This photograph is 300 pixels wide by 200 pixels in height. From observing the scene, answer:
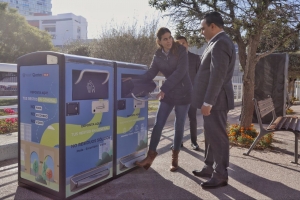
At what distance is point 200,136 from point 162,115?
8.59 feet

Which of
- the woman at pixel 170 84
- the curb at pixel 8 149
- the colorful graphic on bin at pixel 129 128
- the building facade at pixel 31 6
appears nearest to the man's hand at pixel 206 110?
the woman at pixel 170 84

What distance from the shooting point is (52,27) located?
99.2 m

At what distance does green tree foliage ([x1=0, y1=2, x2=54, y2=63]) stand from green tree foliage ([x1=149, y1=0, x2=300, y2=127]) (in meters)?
22.3

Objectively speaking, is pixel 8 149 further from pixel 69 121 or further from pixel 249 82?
pixel 249 82

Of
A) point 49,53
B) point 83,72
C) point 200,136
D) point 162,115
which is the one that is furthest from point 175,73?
point 200,136

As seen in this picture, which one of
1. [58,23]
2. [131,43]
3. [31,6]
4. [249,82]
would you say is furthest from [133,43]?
[31,6]

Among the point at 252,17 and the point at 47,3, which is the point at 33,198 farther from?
the point at 47,3

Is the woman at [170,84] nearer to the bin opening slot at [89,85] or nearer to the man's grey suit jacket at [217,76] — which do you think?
the man's grey suit jacket at [217,76]

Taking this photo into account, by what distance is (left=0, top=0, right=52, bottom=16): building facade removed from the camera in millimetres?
121525

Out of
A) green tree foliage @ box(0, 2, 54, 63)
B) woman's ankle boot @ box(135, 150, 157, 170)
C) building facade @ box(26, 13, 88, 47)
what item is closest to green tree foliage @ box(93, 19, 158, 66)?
green tree foliage @ box(0, 2, 54, 63)

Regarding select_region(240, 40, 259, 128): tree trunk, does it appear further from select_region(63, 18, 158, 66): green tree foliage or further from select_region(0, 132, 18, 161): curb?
select_region(63, 18, 158, 66): green tree foliage

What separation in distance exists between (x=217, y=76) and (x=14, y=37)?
25545 mm

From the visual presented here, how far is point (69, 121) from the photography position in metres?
2.73

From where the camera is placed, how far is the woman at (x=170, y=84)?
357 cm
